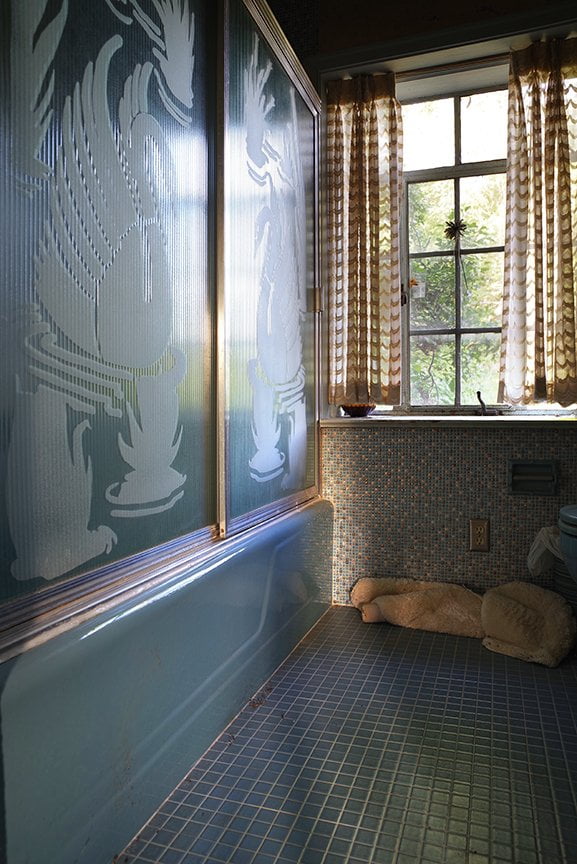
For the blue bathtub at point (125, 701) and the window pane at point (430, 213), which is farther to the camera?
the window pane at point (430, 213)

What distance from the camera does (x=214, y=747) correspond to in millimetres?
1625

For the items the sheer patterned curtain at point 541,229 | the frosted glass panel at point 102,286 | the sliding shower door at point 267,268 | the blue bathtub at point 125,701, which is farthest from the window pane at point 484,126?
the blue bathtub at point 125,701

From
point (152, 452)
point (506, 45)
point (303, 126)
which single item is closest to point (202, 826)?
point (152, 452)

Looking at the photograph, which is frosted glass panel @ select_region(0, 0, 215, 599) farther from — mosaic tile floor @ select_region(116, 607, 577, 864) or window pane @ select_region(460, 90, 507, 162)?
window pane @ select_region(460, 90, 507, 162)

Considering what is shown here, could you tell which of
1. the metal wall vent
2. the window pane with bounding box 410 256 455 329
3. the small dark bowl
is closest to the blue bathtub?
the small dark bowl

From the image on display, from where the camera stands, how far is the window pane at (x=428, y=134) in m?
2.99

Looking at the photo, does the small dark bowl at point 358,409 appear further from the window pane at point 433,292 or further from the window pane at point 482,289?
the window pane at point 482,289

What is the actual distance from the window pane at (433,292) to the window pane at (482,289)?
0.06m

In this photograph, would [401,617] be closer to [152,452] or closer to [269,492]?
[269,492]

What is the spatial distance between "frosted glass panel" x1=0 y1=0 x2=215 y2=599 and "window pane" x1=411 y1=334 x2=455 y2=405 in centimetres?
152

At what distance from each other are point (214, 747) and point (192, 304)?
3.80 ft

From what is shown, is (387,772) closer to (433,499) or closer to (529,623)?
(529,623)

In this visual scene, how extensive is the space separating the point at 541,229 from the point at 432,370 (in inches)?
30.1

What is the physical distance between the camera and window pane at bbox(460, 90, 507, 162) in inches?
114
